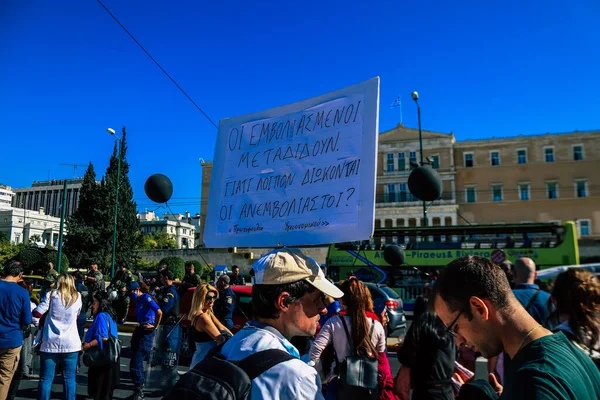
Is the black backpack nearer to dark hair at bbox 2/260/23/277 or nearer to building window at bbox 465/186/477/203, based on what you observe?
dark hair at bbox 2/260/23/277

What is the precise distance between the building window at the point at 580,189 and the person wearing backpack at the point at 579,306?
5455 cm

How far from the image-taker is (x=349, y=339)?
13.0 ft

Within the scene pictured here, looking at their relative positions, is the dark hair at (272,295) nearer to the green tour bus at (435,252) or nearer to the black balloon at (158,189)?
the black balloon at (158,189)

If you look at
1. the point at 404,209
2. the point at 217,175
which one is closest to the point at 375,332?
the point at 217,175

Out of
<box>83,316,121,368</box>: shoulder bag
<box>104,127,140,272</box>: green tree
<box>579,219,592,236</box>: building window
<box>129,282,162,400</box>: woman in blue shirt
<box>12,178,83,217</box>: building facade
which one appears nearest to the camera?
<box>83,316,121,368</box>: shoulder bag

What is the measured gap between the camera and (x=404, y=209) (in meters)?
52.6

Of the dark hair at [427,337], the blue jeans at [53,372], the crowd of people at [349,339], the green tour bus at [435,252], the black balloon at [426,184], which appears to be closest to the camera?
the crowd of people at [349,339]

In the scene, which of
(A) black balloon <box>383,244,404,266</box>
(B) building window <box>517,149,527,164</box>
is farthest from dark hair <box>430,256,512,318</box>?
(B) building window <box>517,149,527,164</box>

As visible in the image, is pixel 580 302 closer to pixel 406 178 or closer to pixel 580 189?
pixel 406 178

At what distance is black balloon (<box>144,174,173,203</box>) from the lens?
534 cm

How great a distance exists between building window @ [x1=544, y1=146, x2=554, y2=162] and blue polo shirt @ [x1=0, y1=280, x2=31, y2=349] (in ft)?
183

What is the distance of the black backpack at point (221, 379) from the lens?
1.39m

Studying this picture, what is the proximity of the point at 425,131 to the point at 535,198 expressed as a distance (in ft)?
47.1

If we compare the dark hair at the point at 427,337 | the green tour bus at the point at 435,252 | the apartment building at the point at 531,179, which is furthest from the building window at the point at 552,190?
the dark hair at the point at 427,337
